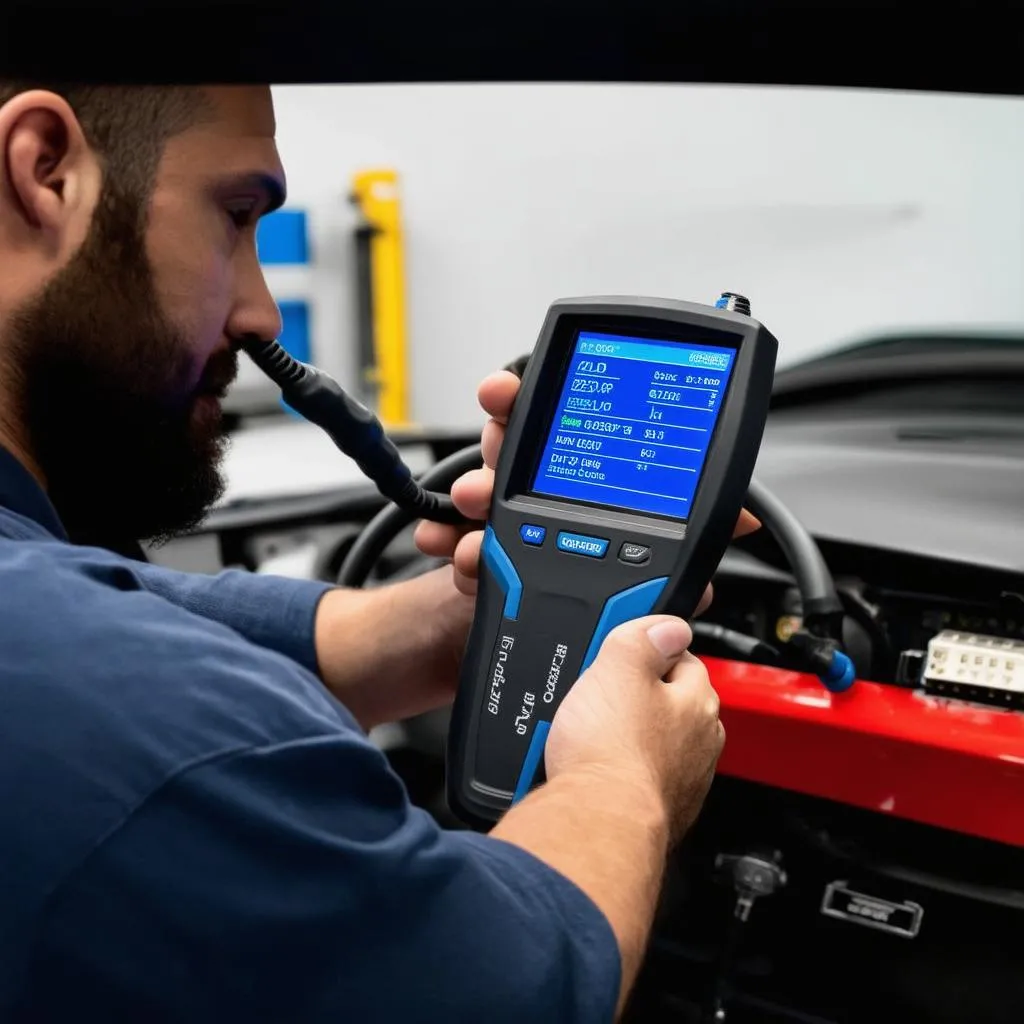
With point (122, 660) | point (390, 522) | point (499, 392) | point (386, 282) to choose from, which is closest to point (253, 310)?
point (499, 392)

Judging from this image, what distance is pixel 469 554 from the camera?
0.72m

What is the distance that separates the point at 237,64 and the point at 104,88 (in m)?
0.10

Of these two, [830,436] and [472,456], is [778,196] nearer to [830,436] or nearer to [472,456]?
[830,436]

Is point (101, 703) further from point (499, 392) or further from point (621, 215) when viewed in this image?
point (621, 215)

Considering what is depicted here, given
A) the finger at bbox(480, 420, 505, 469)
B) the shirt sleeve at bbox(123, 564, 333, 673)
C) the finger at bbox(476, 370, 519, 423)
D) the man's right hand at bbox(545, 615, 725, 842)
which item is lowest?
the shirt sleeve at bbox(123, 564, 333, 673)

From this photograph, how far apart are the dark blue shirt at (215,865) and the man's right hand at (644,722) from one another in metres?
0.08

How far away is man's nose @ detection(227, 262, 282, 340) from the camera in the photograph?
623 mm

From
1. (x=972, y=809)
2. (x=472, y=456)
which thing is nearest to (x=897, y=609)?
(x=972, y=809)

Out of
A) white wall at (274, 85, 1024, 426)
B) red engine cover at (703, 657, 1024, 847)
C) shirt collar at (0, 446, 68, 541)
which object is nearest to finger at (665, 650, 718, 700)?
red engine cover at (703, 657, 1024, 847)

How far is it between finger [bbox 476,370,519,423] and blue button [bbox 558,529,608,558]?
3.8 inches

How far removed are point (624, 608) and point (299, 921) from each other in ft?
0.83

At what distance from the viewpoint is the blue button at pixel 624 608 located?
1.99ft

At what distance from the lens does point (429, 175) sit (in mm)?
3117

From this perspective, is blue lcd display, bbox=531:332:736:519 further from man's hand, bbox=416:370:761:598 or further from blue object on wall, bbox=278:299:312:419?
blue object on wall, bbox=278:299:312:419
